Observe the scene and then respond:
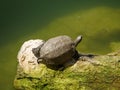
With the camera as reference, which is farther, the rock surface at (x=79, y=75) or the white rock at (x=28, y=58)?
the white rock at (x=28, y=58)

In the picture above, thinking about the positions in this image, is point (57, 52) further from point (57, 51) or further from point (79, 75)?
point (79, 75)

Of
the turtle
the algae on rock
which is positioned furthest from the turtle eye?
the algae on rock

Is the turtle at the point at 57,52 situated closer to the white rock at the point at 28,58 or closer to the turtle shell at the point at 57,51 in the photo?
the turtle shell at the point at 57,51

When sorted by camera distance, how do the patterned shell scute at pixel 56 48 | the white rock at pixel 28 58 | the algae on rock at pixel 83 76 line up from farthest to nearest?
the white rock at pixel 28 58
the patterned shell scute at pixel 56 48
the algae on rock at pixel 83 76

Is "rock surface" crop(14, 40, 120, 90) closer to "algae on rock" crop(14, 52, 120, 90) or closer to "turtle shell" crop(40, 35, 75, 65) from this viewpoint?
"algae on rock" crop(14, 52, 120, 90)

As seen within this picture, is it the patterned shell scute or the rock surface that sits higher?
the patterned shell scute

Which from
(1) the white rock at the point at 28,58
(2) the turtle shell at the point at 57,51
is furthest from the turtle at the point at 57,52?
(1) the white rock at the point at 28,58

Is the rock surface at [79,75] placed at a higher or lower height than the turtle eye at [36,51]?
lower

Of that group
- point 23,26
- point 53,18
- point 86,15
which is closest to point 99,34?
point 86,15
